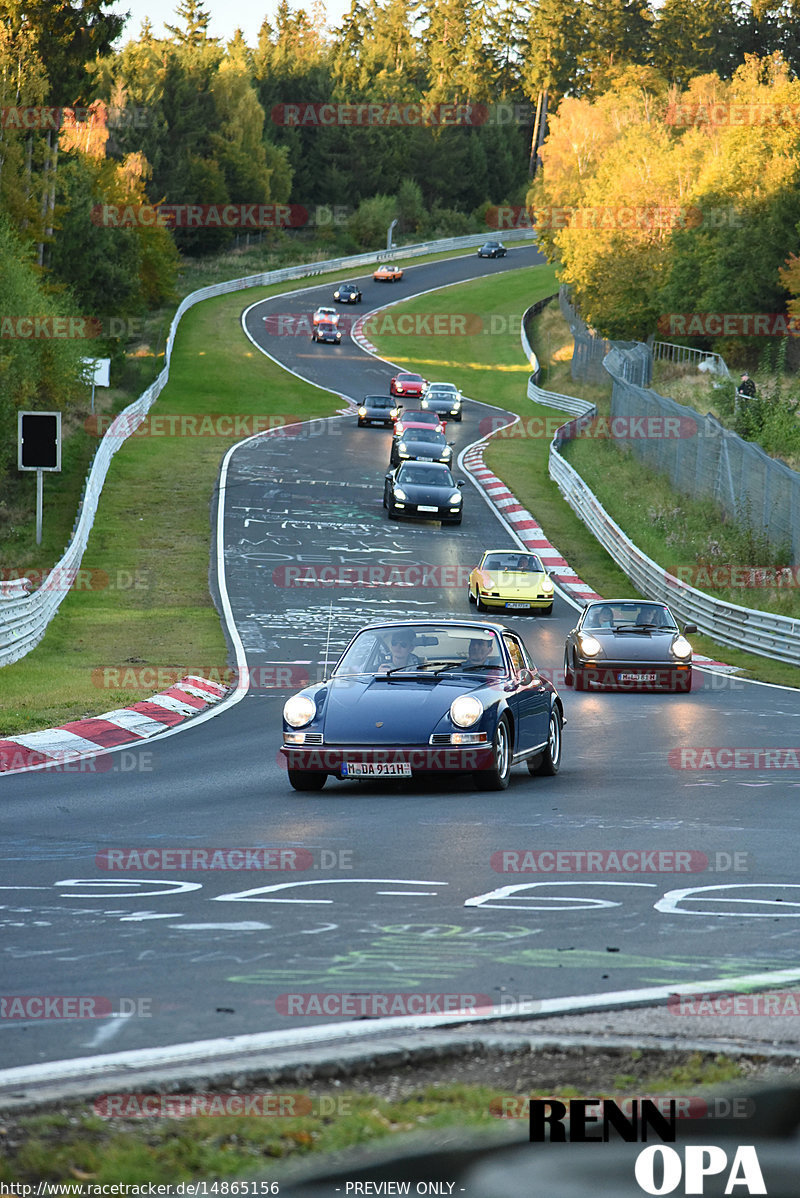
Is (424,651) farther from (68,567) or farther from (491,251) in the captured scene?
(491,251)

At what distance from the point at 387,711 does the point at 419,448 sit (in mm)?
33932

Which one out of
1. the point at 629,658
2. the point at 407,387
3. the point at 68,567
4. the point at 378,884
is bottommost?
the point at 407,387

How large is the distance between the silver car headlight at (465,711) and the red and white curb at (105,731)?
4231mm

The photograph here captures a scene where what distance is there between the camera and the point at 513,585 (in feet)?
102

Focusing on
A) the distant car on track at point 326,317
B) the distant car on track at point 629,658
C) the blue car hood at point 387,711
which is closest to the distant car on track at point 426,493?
the distant car on track at point 629,658

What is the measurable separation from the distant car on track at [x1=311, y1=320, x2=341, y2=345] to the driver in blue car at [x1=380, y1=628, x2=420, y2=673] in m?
74.3

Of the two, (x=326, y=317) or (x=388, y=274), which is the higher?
(x=388, y=274)

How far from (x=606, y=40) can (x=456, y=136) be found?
17581 millimetres

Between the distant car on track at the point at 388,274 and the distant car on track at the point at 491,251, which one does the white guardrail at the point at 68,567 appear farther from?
the distant car on track at the point at 491,251

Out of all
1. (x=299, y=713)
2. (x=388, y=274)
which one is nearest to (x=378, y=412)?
(x=299, y=713)

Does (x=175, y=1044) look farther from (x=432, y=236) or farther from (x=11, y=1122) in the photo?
(x=432, y=236)

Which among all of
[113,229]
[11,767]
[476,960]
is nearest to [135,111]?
[113,229]

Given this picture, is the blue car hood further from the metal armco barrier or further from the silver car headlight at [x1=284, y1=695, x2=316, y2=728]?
the metal armco barrier

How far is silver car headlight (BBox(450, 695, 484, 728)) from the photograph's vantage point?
12180mm
